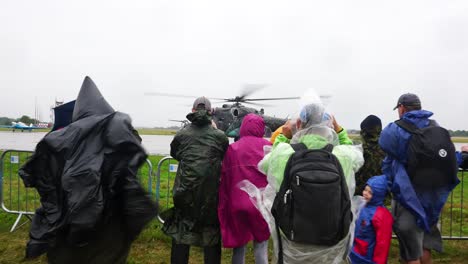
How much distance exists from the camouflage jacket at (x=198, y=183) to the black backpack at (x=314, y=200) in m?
1.07

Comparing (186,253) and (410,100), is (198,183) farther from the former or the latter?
(410,100)

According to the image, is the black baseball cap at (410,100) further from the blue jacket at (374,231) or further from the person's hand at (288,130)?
the person's hand at (288,130)

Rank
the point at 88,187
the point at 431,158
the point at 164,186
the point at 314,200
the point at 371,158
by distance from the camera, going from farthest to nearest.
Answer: the point at 164,186, the point at 371,158, the point at 431,158, the point at 314,200, the point at 88,187

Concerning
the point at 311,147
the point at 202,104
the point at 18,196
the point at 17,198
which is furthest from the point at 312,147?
the point at 17,198

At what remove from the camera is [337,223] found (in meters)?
2.49

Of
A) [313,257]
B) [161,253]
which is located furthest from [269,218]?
[161,253]

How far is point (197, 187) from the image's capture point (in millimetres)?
3453

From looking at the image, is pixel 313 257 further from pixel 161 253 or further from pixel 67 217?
pixel 161 253

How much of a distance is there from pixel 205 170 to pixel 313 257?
4.43 ft

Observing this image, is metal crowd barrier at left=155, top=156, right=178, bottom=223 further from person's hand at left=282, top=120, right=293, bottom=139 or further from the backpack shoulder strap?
the backpack shoulder strap

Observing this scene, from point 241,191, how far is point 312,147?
1091 mm

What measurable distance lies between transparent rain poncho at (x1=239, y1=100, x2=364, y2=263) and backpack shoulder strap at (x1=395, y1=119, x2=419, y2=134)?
27.7 inches

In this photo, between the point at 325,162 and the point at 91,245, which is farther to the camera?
the point at 325,162

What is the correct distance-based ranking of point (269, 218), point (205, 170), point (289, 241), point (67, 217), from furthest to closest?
1. point (205, 170)
2. point (269, 218)
3. point (289, 241)
4. point (67, 217)
